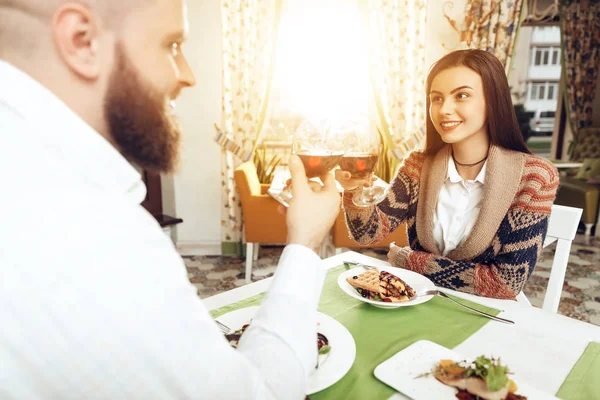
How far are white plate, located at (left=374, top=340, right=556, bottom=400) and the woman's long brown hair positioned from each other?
0.87 meters

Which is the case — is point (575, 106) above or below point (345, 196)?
above

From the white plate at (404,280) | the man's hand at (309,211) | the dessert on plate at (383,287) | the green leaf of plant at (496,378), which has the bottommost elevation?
the white plate at (404,280)

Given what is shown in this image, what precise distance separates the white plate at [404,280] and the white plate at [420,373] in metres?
0.16

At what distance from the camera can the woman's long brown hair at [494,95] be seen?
1.32 metres

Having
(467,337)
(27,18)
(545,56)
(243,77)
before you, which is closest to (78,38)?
(27,18)

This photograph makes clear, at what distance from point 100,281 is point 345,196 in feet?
3.57

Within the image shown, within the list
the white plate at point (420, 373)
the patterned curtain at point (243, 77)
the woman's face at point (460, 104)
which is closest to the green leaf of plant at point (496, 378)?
the white plate at point (420, 373)

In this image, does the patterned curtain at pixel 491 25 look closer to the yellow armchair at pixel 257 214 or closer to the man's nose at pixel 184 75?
the yellow armchair at pixel 257 214

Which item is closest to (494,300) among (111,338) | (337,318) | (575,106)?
(337,318)

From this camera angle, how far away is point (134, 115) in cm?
57

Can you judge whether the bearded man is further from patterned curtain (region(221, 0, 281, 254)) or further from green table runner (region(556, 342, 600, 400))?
patterned curtain (region(221, 0, 281, 254))

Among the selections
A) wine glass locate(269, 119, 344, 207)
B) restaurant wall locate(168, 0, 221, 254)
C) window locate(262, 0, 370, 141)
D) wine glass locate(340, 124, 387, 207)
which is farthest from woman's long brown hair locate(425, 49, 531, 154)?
window locate(262, 0, 370, 141)

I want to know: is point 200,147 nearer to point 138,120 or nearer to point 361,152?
point 361,152

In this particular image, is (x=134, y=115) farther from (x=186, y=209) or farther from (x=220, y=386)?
(x=186, y=209)
